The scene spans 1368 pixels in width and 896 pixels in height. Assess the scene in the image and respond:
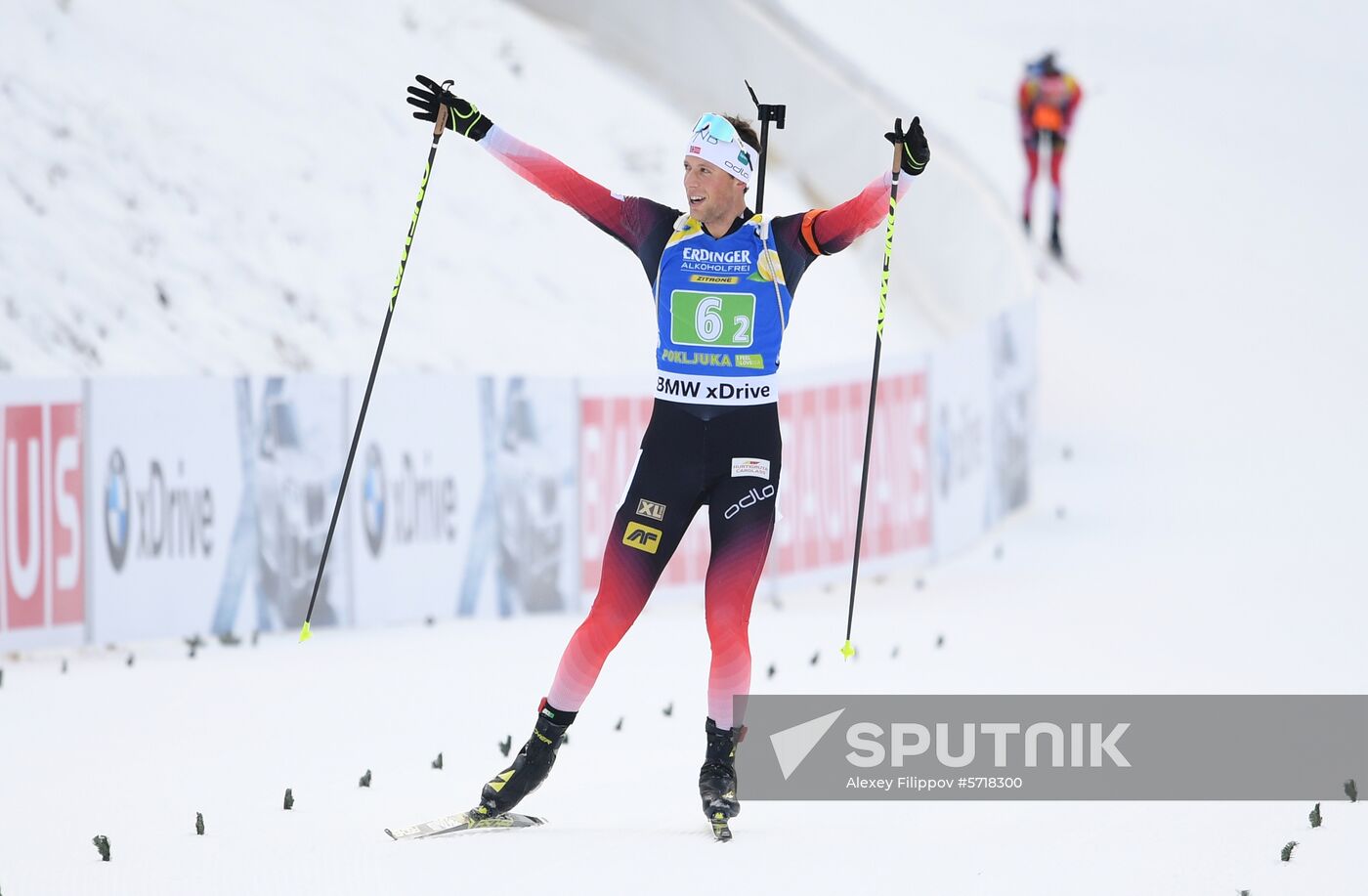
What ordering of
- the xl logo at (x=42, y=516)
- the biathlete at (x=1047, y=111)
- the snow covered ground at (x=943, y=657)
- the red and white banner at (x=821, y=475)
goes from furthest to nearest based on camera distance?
the biathlete at (x=1047, y=111) < the red and white banner at (x=821, y=475) < the xl logo at (x=42, y=516) < the snow covered ground at (x=943, y=657)

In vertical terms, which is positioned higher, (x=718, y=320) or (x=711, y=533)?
(x=718, y=320)

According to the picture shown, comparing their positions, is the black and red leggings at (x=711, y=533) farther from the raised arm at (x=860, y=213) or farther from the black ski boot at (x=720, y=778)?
the raised arm at (x=860, y=213)

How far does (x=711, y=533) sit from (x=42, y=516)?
5210 mm

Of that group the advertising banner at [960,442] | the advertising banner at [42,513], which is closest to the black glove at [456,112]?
the advertising banner at [42,513]

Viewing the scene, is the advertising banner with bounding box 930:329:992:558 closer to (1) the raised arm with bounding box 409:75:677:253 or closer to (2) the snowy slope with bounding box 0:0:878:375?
(2) the snowy slope with bounding box 0:0:878:375

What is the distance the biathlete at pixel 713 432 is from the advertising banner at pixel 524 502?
5.30m

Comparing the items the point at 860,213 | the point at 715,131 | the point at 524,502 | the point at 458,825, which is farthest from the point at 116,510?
the point at 860,213

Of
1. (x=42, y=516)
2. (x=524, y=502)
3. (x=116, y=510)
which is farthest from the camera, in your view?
(x=524, y=502)

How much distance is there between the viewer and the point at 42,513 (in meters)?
9.78

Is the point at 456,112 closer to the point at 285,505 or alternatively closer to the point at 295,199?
the point at 285,505

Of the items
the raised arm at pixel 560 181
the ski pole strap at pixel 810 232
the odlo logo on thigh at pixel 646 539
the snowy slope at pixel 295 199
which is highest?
the snowy slope at pixel 295 199

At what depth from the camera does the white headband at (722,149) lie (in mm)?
6016

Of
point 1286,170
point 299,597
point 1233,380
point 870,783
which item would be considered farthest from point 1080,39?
point 870,783

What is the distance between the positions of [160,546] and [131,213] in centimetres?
595
